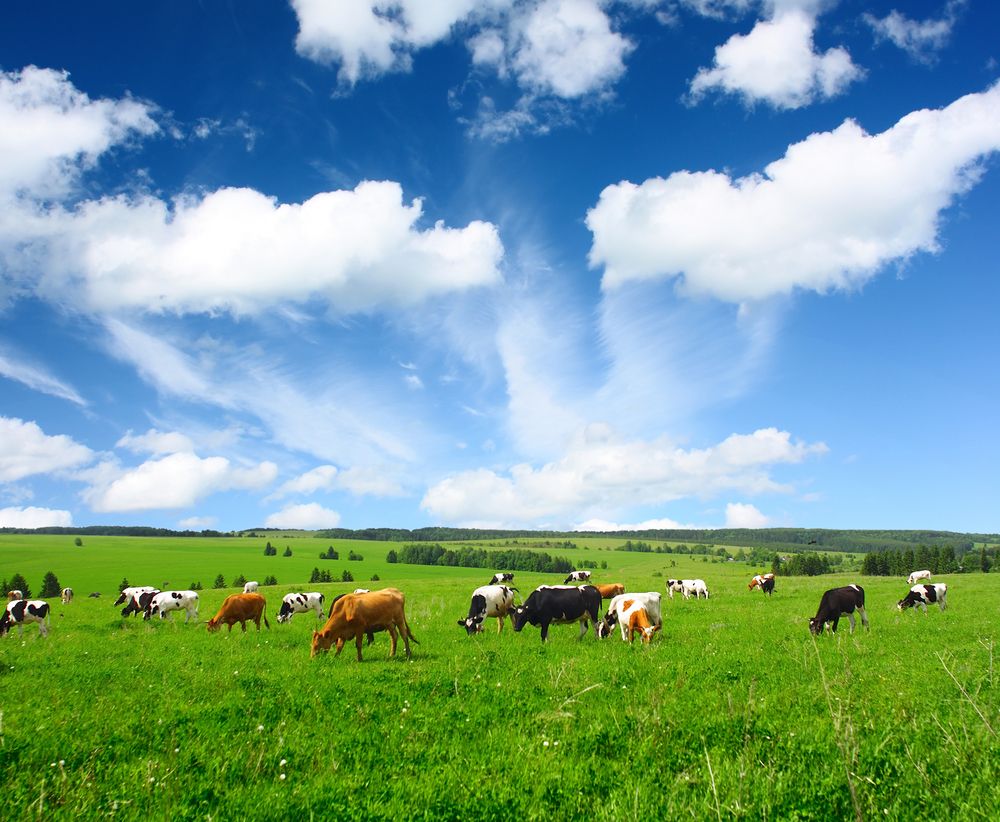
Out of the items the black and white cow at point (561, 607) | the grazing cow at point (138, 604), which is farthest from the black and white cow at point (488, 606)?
the grazing cow at point (138, 604)

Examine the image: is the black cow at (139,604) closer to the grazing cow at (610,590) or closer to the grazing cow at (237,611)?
the grazing cow at (237,611)

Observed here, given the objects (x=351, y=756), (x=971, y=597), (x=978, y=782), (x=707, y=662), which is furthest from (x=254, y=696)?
(x=971, y=597)

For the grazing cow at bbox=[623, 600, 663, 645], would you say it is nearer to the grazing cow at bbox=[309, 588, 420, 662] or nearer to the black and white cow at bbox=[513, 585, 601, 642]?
the black and white cow at bbox=[513, 585, 601, 642]

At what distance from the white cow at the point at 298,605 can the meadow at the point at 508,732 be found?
411 inches

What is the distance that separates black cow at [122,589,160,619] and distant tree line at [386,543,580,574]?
96495mm

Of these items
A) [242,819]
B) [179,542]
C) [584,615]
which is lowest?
[179,542]

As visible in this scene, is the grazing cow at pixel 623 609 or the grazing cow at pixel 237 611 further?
the grazing cow at pixel 237 611

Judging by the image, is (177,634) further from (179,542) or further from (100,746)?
(179,542)

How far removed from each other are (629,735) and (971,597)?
125ft

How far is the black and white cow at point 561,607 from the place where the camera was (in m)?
18.8

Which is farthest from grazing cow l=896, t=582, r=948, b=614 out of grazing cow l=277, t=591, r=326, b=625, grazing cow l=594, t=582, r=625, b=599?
grazing cow l=277, t=591, r=326, b=625

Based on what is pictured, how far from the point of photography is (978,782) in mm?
5992

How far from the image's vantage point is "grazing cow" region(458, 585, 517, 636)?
1984cm

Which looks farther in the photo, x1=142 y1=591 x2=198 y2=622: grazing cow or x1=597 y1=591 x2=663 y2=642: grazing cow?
x1=142 y1=591 x2=198 y2=622: grazing cow
